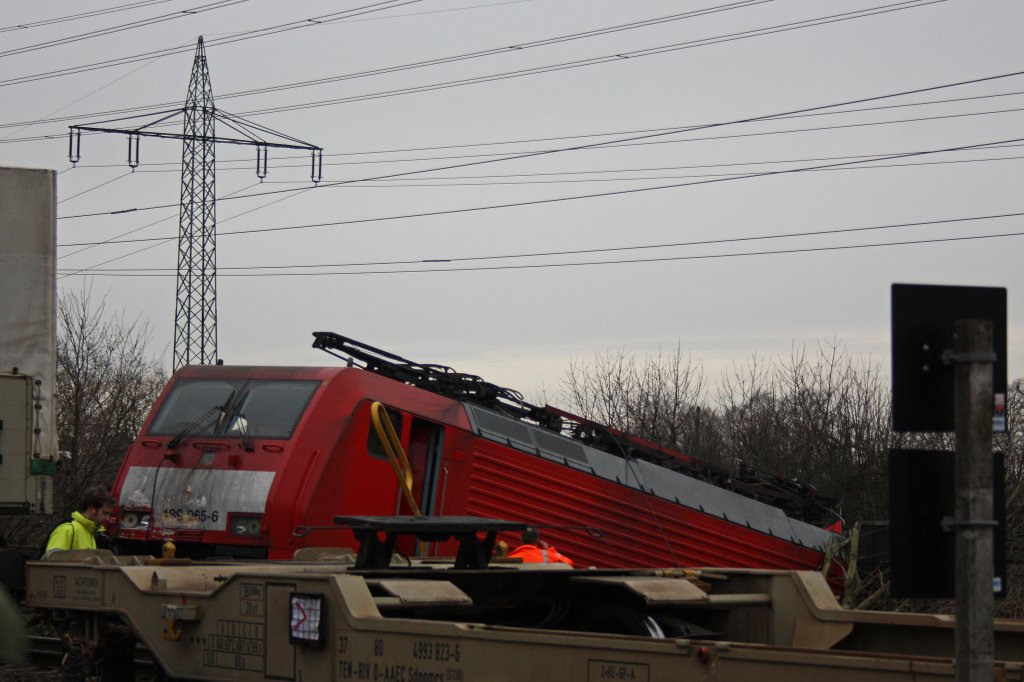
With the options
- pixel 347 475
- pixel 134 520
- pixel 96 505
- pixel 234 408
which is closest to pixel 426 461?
pixel 347 475

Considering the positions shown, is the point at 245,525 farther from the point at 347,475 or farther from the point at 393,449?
the point at 393,449

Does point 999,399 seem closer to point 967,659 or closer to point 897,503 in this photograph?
point 897,503

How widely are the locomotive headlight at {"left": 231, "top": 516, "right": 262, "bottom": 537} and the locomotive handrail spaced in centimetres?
132

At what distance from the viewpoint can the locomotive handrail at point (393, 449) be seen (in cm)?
1103

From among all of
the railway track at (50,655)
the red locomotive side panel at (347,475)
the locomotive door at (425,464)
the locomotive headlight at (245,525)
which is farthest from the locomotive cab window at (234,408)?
the railway track at (50,655)

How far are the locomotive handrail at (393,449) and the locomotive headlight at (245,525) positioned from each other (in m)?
1.32

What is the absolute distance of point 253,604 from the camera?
229 inches

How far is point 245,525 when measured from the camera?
1148cm

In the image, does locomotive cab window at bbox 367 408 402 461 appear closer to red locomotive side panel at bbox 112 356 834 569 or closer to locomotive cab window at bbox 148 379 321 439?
red locomotive side panel at bbox 112 356 834 569

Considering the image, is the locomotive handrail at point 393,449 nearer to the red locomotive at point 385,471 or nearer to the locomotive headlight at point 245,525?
the red locomotive at point 385,471

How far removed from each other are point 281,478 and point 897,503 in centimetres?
817

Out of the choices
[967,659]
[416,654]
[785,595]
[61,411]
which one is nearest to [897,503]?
[967,659]

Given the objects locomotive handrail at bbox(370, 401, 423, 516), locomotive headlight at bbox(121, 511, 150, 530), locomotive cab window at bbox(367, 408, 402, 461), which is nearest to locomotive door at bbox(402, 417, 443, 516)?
locomotive cab window at bbox(367, 408, 402, 461)

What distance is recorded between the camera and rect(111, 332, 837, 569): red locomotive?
38.0ft
